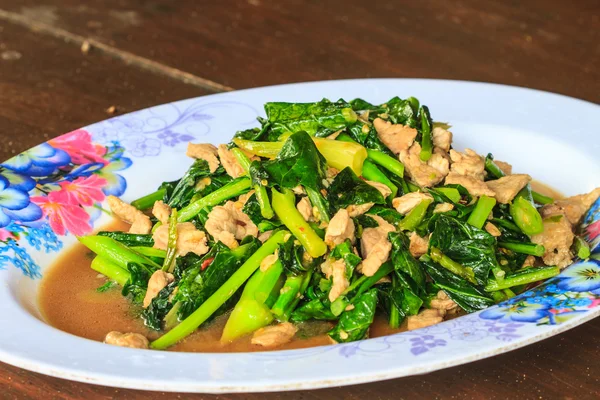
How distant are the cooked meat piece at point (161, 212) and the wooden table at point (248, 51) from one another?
143 cm

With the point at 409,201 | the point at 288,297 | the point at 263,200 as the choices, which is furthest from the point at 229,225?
the point at 409,201

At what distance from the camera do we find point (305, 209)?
3236 mm

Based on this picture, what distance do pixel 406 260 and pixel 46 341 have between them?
4.31ft

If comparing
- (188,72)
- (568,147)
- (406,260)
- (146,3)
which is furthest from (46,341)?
(146,3)

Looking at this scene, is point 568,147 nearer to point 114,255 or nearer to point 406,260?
point 406,260

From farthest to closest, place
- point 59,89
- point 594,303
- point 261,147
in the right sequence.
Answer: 1. point 59,89
2. point 261,147
3. point 594,303

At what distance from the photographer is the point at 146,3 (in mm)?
6352

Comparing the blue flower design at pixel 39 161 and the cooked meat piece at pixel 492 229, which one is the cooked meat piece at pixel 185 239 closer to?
the blue flower design at pixel 39 161

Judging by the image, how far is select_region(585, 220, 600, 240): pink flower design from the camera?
3568 mm

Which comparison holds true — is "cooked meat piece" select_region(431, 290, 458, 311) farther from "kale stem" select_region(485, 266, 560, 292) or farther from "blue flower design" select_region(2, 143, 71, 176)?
"blue flower design" select_region(2, 143, 71, 176)

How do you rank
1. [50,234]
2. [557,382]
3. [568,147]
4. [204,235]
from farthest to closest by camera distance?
[568,147]
[50,234]
[204,235]
[557,382]

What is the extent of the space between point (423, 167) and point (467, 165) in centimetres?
18

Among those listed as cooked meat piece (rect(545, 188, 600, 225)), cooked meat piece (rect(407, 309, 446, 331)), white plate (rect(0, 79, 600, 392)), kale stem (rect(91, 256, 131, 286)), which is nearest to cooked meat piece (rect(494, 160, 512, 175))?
cooked meat piece (rect(545, 188, 600, 225))

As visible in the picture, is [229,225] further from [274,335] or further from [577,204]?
[577,204]
